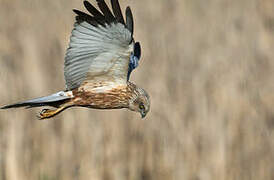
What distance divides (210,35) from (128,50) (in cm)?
257

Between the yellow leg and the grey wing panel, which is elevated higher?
the grey wing panel

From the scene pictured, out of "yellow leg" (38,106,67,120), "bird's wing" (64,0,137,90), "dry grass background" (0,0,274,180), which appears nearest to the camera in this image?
"bird's wing" (64,0,137,90)

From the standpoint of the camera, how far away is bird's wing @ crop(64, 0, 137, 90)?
14.6 ft

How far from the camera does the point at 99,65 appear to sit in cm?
467

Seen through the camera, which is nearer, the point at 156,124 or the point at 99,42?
the point at 99,42

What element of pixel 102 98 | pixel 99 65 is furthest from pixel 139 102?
pixel 99 65

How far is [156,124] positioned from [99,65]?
52.0 inches

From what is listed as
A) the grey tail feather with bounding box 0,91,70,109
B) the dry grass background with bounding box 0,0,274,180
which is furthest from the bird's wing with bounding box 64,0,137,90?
the dry grass background with bounding box 0,0,274,180

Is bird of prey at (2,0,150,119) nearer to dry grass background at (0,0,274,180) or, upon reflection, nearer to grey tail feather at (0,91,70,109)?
grey tail feather at (0,91,70,109)

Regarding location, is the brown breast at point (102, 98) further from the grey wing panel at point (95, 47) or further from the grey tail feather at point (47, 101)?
the grey wing panel at point (95, 47)

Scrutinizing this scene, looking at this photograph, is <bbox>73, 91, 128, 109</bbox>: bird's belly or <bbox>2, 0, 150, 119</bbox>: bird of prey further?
<bbox>73, 91, 128, 109</bbox>: bird's belly

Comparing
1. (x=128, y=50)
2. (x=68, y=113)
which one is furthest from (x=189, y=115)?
(x=128, y=50)

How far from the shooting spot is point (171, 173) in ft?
18.7

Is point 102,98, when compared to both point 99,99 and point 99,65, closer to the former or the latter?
point 99,99
